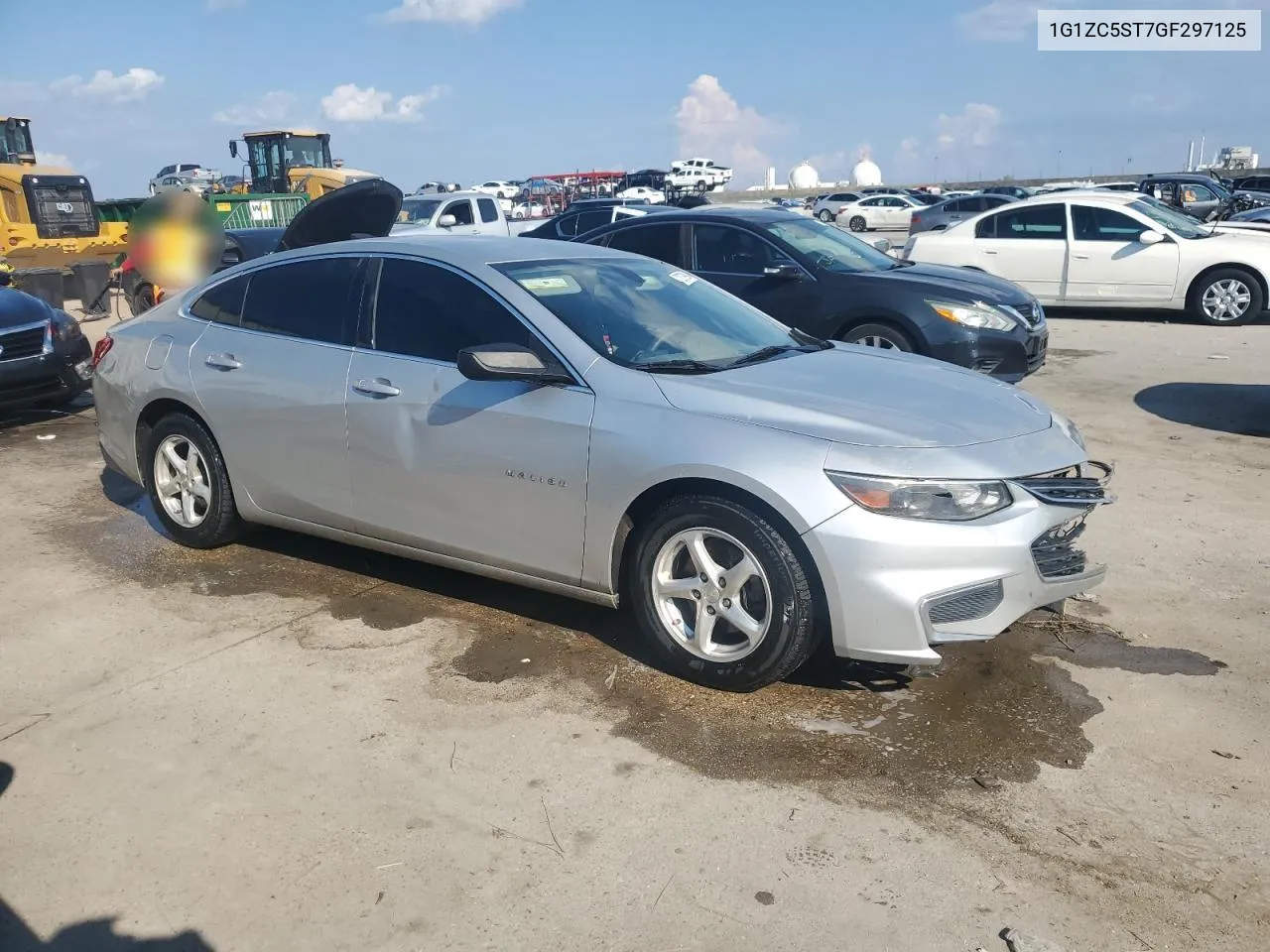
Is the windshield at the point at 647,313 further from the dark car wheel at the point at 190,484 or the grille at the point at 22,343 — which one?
the grille at the point at 22,343

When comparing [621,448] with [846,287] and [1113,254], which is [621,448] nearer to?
[846,287]

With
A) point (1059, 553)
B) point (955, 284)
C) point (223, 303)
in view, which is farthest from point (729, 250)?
point (1059, 553)

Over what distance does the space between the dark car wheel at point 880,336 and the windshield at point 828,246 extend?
1.73 feet

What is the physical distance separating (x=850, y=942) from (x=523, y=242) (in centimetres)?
344

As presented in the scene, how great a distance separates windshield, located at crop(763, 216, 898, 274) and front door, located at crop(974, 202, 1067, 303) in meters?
4.88

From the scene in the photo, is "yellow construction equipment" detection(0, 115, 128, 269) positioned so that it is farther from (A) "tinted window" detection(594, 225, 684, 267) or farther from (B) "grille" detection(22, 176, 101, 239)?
(A) "tinted window" detection(594, 225, 684, 267)

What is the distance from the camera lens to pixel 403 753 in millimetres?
3607

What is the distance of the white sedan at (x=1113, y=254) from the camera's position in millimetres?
12820

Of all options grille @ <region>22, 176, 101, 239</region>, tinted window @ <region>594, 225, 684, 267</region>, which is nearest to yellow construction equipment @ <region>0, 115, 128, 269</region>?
grille @ <region>22, 176, 101, 239</region>

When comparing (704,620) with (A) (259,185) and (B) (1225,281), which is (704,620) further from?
→ (A) (259,185)

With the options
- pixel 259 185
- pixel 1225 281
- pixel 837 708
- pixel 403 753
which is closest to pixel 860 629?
pixel 837 708

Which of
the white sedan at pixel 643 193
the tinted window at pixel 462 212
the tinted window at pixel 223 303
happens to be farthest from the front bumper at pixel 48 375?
the white sedan at pixel 643 193

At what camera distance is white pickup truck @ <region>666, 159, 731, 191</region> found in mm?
69812

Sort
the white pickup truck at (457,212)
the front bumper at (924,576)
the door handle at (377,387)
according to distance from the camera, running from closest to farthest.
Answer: the front bumper at (924,576)
the door handle at (377,387)
the white pickup truck at (457,212)
